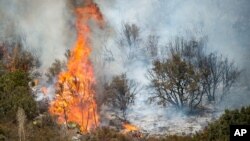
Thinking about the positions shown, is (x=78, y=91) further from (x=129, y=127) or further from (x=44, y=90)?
(x=129, y=127)

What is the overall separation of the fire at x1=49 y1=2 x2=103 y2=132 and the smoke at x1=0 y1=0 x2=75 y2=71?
2739mm

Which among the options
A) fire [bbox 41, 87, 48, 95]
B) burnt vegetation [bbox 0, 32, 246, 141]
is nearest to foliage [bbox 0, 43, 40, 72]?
burnt vegetation [bbox 0, 32, 246, 141]

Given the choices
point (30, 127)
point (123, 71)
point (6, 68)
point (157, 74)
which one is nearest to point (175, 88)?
point (157, 74)

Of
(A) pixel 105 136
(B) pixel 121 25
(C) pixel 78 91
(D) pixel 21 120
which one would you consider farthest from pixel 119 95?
(D) pixel 21 120

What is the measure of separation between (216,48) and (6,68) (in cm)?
1920

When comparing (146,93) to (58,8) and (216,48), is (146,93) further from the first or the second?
(58,8)

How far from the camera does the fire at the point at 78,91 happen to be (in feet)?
119

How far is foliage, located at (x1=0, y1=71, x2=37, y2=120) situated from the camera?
33625mm

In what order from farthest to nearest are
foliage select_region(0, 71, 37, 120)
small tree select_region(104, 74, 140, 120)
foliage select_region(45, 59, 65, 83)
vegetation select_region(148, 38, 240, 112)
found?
foliage select_region(45, 59, 65, 83), small tree select_region(104, 74, 140, 120), vegetation select_region(148, 38, 240, 112), foliage select_region(0, 71, 37, 120)

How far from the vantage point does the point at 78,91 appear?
38.9 meters

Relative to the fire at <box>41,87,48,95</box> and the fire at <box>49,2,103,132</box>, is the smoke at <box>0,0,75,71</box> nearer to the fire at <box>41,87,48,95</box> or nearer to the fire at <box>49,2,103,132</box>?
the fire at <box>49,2,103,132</box>

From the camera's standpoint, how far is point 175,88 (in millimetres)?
39250

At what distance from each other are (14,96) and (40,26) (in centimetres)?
1796

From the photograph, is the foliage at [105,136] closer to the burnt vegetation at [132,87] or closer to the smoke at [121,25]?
the burnt vegetation at [132,87]
